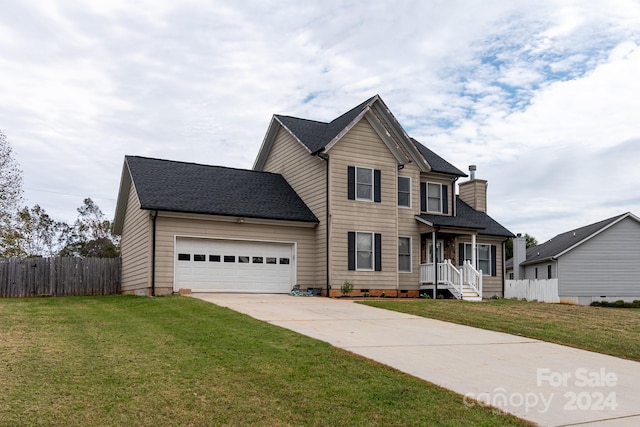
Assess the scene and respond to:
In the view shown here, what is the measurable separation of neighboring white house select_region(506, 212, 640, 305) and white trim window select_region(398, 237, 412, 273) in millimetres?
13492

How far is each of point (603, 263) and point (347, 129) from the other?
20.2 metres

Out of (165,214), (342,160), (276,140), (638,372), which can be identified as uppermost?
(276,140)

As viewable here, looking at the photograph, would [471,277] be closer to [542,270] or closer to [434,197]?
[434,197]

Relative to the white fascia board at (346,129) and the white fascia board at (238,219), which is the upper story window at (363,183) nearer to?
the white fascia board at (346,129)

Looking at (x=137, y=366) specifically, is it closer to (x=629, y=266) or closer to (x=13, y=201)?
(x=13, y=201)

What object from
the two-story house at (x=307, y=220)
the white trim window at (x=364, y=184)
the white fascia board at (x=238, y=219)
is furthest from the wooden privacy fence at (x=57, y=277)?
the white trim window at (x=364, y=184)

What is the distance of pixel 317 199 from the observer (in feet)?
74.0

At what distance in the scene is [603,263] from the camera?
33.9 meters

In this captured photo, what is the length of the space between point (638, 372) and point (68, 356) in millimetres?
8937

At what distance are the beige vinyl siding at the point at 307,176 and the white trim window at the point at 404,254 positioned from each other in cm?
355

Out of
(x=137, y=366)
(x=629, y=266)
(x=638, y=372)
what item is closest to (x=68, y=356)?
(x=137, y=366)

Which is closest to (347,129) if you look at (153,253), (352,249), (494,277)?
(352,249)

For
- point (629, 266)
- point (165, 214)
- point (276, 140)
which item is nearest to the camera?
point (165, 214)

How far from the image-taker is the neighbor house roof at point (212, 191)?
66.3ft
